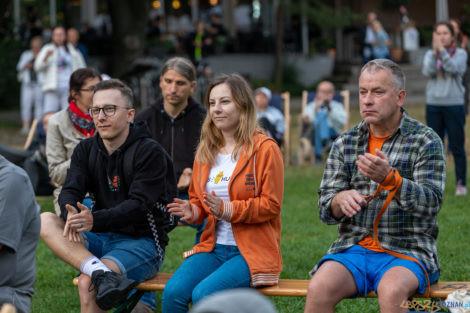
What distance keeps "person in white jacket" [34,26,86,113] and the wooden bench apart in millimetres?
9975

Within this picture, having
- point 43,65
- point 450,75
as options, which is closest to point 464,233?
point 450,75

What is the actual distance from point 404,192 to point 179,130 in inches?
103

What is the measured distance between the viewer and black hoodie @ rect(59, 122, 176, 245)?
15.8 ft

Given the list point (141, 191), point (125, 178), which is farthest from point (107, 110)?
point (141, 191)

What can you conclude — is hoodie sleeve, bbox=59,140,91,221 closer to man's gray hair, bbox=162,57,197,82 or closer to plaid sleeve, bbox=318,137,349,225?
man's gray hair, bbox=162,57,197,82

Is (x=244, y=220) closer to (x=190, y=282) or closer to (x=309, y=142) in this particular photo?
(x=190, y=282)

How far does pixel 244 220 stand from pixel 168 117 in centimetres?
200

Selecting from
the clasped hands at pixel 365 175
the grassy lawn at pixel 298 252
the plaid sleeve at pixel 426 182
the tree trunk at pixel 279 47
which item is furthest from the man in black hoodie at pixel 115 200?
the tree trunk at pixel 279 47

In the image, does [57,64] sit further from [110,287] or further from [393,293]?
[393,293]

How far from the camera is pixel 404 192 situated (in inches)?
158

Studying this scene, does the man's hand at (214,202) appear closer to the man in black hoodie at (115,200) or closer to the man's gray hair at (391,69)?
the man in black hoodie at (115,200)

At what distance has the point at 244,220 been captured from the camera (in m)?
4.48

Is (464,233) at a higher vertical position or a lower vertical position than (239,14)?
lower

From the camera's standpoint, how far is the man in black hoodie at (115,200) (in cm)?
471
